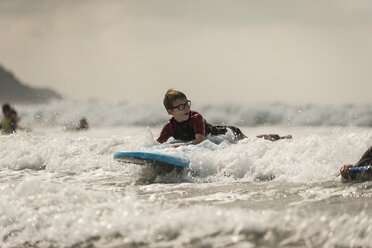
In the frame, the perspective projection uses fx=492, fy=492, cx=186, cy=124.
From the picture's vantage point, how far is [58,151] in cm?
956

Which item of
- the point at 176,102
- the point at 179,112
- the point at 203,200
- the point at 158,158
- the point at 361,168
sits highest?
the point at 176,102

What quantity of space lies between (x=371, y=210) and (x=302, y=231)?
0.75m

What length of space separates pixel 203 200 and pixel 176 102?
244 cm

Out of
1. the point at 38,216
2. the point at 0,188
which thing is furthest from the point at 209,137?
the point at 38,216

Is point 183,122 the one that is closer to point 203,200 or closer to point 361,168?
point 203,200

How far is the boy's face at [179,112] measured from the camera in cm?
681

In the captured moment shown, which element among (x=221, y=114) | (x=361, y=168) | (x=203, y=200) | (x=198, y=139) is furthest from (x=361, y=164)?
(x=221, y=114)

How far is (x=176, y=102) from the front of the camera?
22.3ft

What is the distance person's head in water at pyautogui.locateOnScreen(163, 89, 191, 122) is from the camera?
6.79 metres

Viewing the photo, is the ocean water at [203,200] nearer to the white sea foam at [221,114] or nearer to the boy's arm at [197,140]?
the boy's arm at [197,140]

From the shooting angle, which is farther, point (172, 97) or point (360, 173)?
point (172, 97)

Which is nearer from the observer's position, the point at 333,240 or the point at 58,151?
the point at 333,240

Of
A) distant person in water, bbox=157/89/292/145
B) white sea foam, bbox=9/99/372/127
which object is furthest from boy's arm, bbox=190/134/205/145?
white sea foam, bbox=9/99/372/127

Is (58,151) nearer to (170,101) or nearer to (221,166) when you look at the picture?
(170,101)
